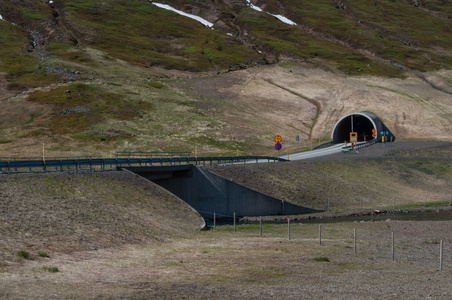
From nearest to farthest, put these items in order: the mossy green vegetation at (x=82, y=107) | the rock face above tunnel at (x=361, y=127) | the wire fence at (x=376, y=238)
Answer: the wire fence at (x=376, y=238) < the mossy green vegetation at (x=82, y=107) < the rock face above tunnel at (x=361, y=127)

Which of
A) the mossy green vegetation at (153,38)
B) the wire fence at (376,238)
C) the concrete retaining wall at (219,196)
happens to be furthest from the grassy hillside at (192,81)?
the wire fence at (376,238)

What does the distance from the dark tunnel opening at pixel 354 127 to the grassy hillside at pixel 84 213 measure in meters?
60.7

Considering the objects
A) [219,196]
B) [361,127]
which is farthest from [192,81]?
[219,196]

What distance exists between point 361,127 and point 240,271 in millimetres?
87967

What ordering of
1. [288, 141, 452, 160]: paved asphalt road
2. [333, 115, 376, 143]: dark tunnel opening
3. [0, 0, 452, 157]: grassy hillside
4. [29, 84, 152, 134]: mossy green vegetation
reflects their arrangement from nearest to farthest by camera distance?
1. [288, 141, 452, 160]: paved asphalt road
2. [0, 0, 452, 157]: grassy hillside
3. [29, 84, 152, 134]: mossy green vegetation
4. [333, 115, 376, 143]: dark tunnel opening

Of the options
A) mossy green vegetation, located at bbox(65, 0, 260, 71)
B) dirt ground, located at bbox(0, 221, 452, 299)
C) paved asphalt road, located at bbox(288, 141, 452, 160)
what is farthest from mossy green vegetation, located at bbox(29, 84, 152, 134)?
dirt ground, located at bbox(0, 221, 452, 299)

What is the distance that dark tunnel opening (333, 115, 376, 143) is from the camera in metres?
100

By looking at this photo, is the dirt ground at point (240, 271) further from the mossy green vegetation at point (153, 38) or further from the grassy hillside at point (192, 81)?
the mossy green vegetation at point (153, 38)

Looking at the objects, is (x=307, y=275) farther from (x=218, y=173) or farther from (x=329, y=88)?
(x=329, y=88)

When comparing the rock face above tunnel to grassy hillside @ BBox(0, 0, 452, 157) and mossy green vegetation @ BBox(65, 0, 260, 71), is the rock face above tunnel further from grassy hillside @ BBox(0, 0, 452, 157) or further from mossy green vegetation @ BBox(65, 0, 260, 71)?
mossy green vegetation @ BBox(65, 0, 260, 71)

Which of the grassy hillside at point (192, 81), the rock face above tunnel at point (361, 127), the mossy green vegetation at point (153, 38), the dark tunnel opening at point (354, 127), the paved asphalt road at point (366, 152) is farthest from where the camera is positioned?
the mossy green vegetation at point (153, 38)

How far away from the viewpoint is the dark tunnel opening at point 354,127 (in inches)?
3940

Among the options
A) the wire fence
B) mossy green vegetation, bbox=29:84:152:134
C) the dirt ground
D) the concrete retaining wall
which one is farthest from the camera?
mossy green vegetation, bbox=29:84:152:134

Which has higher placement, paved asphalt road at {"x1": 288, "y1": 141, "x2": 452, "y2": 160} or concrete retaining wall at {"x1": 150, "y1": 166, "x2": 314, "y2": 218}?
paved asphalt road at {"x1": 288, "y1": 141, "x2": 452, "y2": 160}
